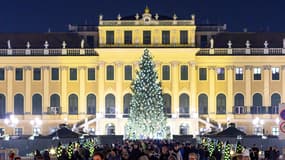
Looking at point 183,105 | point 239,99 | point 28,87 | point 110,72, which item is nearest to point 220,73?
point 239,99

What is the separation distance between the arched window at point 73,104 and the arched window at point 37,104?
2090 mm

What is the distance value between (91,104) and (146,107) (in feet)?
41.4

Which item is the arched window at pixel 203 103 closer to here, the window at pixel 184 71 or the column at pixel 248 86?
the window at pixel 184 71

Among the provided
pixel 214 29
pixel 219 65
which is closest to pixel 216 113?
pixel 219 65

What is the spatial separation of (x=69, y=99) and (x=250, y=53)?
13.5m

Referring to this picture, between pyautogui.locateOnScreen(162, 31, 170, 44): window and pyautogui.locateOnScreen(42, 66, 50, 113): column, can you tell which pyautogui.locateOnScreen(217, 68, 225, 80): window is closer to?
pyautogui.locateOnScreen(162, 31, 170, 44): window

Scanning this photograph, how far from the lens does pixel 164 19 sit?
8025 centimetres

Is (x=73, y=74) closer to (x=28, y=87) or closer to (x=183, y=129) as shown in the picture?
(x=28, y=87)

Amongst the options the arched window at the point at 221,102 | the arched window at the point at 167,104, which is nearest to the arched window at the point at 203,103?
the arched window at the point at 221,102

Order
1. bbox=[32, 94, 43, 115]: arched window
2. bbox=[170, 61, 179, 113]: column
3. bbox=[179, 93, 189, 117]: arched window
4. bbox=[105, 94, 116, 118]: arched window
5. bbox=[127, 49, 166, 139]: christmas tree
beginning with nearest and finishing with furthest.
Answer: bbox=[127, 49, 166, 139]: christmas tree, bbox=[105, 94, 116, 118]: arched window, bbox=[179, 93, 189, 117]: arched window, bbox=[170, 61, 179, 113]: column, bbox=[32, 94, 43, 115]: arched window

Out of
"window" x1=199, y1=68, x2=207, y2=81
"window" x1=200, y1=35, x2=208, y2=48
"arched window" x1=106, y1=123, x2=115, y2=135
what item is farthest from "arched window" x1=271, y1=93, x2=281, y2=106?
"arched window" x1=106, y1=123, x2=115, y2=135

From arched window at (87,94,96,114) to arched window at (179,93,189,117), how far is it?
6222 millimetres

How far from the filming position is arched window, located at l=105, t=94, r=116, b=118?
260ft

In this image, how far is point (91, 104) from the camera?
8112cm
